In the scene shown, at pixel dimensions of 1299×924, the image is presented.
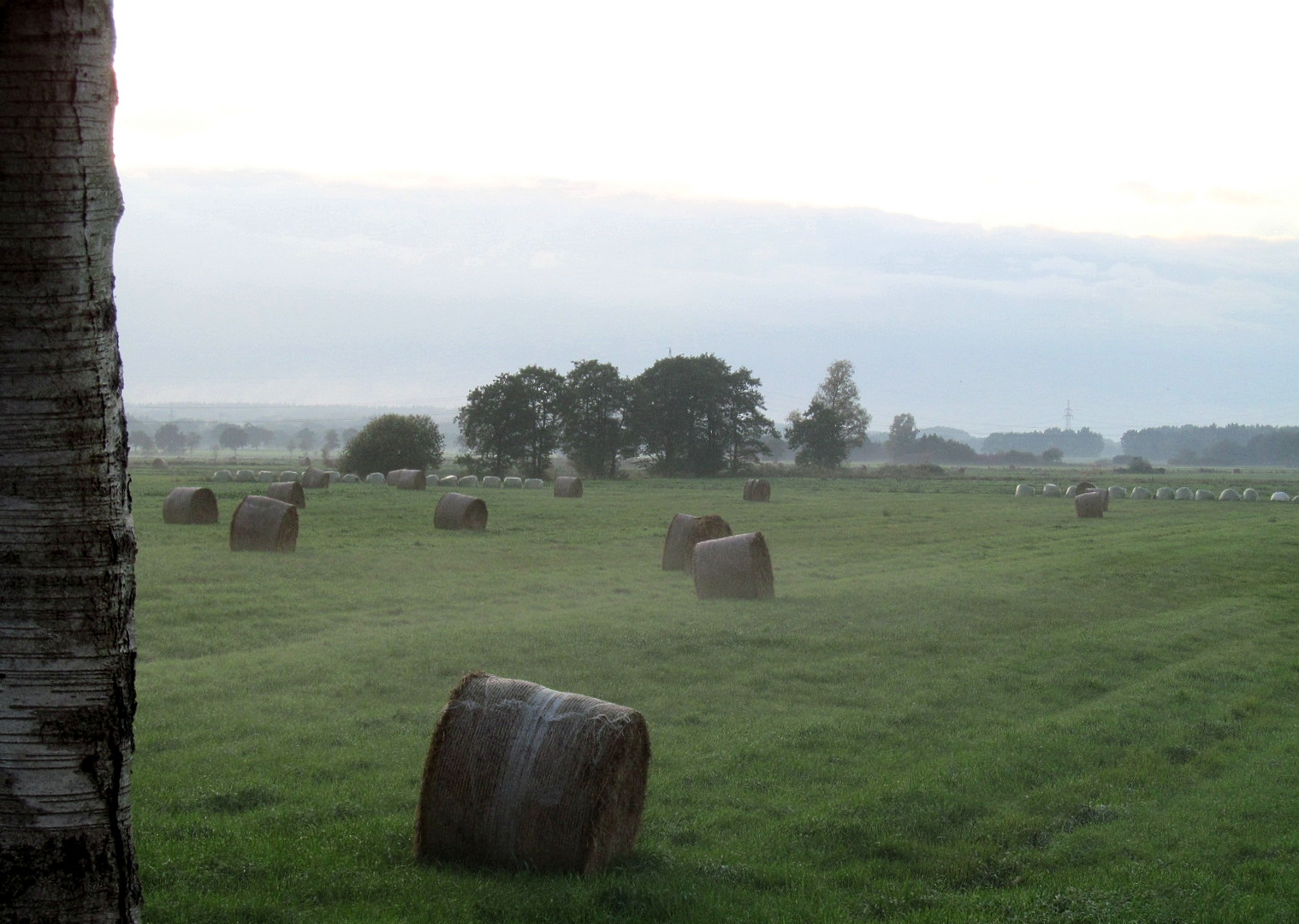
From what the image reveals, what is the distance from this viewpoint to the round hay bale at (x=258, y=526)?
79.1ft

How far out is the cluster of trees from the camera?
256ft

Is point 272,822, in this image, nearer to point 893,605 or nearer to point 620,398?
point 893,605

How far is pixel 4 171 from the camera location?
397 cm

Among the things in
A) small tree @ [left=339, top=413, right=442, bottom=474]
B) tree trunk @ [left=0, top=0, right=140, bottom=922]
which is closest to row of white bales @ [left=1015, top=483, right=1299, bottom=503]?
small tree @ [left=339, top=413, right=442, bottom=474]

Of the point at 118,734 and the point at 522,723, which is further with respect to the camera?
the point at 522,723

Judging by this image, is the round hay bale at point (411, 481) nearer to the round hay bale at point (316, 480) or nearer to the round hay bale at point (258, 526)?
the round hay bale at point (316, 480)

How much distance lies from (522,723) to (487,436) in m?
70.8

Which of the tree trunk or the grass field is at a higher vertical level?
the tree trunk

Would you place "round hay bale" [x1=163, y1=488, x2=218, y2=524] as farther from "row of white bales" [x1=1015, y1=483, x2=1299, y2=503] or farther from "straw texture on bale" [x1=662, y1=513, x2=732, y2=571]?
"row of white bales" [x1=1015, y1=483, x2=1299, y2=503]

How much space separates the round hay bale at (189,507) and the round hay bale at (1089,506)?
101ft

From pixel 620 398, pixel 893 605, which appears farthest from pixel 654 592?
pixel 620 398

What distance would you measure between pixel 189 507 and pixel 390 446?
36046mm

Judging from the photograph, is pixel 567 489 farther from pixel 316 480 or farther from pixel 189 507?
pixel 189 507

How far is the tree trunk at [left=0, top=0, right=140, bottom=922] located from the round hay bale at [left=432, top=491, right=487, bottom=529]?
2813 centimetres
